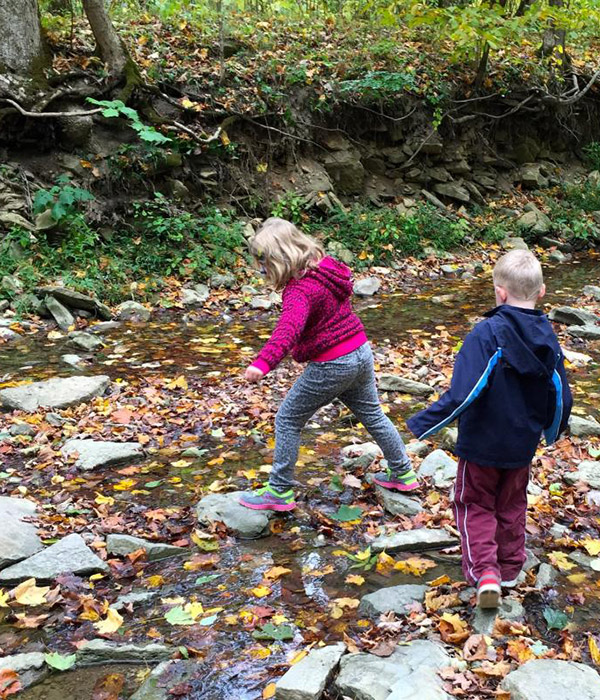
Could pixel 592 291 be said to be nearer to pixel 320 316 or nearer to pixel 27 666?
pixel 320 316

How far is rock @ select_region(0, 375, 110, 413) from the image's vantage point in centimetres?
503

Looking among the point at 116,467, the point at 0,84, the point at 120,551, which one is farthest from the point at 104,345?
the point at 0,84

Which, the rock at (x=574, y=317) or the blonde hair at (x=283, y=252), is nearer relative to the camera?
the blonde hair at (x=283, y=252)

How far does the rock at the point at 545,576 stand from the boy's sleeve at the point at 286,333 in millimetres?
1514

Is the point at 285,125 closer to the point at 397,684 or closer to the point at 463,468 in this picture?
the point at 463,468

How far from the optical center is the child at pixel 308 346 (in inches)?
125

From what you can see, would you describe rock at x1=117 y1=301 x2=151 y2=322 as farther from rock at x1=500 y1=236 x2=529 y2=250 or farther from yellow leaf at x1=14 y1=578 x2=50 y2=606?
rock at x1=500 y1=236 x2=529 y2=250

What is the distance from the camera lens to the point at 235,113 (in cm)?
1088

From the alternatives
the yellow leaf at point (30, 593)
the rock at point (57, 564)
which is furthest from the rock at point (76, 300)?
the yellow leaf at point (30, 593)

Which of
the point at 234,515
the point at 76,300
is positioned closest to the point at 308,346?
the point at 234,515

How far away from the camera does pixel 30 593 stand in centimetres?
280

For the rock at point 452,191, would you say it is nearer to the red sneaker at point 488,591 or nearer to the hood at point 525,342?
the hood at point 525,342

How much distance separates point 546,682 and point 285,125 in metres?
11.0

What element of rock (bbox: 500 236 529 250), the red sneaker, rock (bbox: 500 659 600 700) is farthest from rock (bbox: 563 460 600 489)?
rock (bbox: 500 236 529 250)
